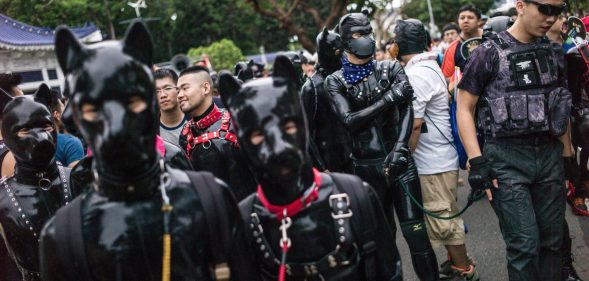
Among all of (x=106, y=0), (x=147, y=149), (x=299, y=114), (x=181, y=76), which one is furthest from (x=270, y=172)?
(x=106, y=0)

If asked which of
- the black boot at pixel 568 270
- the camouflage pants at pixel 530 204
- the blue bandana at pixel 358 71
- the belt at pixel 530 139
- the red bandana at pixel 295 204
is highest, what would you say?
the blue bandana at pixel 358 71

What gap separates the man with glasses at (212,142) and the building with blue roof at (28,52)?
18331mm

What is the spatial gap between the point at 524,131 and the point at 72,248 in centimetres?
277

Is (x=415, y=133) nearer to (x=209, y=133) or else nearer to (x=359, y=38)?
(x=359, y=38)

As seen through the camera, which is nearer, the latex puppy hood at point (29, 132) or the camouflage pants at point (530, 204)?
the latex puppy hood at point (29, 132)

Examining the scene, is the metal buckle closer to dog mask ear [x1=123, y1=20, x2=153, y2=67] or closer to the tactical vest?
dog mask ear [x1=123, y1=20, x2=153, y2=67]

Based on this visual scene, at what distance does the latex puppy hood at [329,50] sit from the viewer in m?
4.95

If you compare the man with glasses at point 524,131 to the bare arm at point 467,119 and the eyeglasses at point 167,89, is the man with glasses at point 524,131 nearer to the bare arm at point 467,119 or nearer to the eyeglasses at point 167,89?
the bare arm at point 467,119

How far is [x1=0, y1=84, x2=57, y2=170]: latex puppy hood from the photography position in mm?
3261

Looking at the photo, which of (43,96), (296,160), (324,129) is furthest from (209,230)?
(324,129)

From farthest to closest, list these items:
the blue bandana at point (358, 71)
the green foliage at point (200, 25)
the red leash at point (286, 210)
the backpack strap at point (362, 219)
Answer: the green foliage at point (200, 25), the blue bandana at point (358, 71), the backpack strap at point (362, 219), the red leash at point (286, 210)

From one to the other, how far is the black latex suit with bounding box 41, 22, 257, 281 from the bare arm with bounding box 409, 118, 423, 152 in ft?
8.68

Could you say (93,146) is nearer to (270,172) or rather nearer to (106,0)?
(270,172)

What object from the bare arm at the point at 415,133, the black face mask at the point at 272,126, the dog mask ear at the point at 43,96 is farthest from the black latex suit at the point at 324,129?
the black face mask at the point at 272,126
